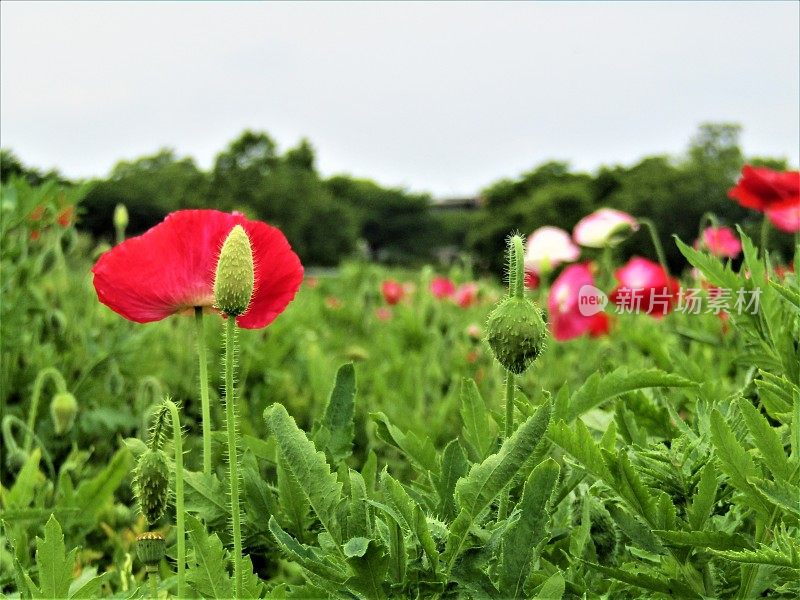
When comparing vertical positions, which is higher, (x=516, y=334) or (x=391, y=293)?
(x=516, y=334)

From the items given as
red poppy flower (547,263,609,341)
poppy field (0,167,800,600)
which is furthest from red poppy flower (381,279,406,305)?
poppy field (0,167,800,600)

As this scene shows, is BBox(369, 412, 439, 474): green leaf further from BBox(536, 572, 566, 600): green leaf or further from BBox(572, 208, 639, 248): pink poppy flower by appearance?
BBox(572, 208, 639, 248): pink poppy flower

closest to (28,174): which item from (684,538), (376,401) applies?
(376,401)

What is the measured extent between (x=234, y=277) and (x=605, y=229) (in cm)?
186

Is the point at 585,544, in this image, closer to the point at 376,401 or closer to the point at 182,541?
the point at 182,541

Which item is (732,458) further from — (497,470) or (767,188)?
(767,188)

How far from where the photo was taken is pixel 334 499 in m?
0.55

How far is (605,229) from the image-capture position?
232 centimetres

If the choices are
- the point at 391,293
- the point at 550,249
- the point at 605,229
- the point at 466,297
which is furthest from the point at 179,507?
the point at 391,293

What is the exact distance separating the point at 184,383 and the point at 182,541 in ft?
6.25

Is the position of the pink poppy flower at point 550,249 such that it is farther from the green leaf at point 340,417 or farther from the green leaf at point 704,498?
the green leaf at point 704,498

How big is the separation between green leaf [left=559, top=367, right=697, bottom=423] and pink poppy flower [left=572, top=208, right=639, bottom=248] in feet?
4.98

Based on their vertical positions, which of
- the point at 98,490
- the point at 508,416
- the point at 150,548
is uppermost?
the point at 508,416

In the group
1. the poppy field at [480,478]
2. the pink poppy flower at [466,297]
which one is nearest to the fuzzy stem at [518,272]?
the poppy field at [480,478]
